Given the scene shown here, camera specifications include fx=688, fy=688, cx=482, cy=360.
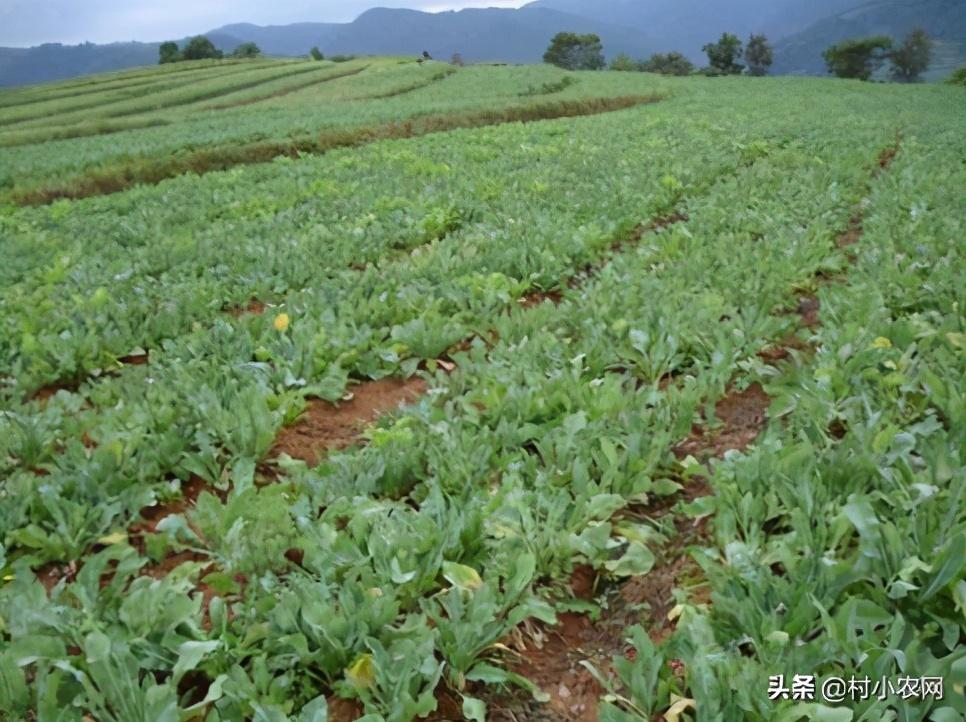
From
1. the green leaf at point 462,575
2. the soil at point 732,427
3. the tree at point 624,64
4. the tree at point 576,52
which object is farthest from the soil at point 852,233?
the tree at point 576,52

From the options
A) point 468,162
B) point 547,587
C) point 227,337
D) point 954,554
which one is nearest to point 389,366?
point 227,337

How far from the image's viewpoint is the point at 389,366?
5.11m

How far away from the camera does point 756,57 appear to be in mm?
106438

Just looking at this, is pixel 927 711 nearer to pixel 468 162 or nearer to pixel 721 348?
pixel 721 348

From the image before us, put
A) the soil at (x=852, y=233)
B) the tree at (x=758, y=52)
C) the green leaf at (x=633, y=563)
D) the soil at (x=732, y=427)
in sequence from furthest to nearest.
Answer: the tree at (x=758, y=52) < the soil at (x=852, y=233) < the soil at (x=732, y=427) < the green leaf at (x=633, y=563)

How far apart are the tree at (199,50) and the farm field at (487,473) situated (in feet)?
311

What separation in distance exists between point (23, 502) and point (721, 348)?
4056mm

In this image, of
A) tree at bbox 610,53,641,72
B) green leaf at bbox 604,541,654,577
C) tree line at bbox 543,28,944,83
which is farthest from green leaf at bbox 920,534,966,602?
tree at bbox 610,53,641,72

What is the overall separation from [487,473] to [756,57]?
121 m

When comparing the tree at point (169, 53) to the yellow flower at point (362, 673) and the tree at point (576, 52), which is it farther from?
the yellow flower at point (362, 673)

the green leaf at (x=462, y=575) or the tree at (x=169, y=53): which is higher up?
the tree at (x=169, y=53)

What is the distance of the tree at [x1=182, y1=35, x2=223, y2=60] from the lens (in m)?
89.3

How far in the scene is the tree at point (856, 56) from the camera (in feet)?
309

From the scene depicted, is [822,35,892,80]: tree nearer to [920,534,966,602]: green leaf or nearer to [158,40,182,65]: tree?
[158,40,182,65]: tree
